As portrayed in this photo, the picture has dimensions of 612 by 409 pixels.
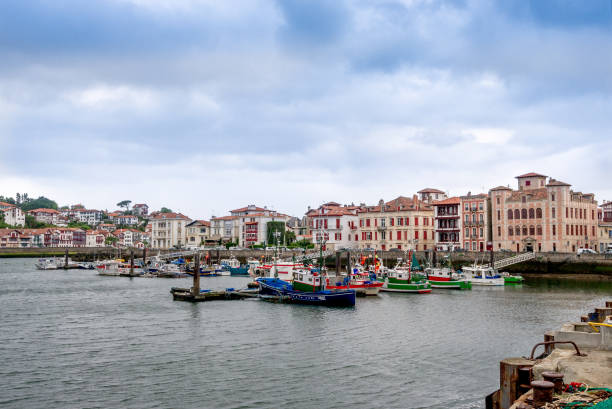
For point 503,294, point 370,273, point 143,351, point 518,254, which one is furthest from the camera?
point 518,254

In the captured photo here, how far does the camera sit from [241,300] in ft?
181

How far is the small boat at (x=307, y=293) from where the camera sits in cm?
5078

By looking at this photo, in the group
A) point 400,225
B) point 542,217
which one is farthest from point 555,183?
point 400,225

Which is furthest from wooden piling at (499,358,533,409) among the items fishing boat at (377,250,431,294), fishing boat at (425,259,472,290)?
fishing boat at (425,259,472,290)

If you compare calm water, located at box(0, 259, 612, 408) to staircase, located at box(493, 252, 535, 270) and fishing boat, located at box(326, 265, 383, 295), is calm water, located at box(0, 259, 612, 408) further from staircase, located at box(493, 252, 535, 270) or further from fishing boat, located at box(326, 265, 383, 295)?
staircase, located at box(493, 252, 535, 270)

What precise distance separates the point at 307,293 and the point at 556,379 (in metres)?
41.2

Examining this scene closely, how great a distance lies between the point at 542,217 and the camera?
90.9 m

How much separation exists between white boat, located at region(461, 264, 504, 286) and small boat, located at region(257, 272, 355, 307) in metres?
28.1

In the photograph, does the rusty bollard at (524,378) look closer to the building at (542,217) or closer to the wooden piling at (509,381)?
the wooden piling at (509,381)

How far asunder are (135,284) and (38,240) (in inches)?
5418

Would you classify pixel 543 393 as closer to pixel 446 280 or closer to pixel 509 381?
pixel 509 381

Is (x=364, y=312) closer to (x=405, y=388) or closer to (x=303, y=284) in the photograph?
(x=303, y=284)

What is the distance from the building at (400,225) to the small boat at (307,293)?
5556cm

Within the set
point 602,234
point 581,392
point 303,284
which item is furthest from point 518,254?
point 581,392
